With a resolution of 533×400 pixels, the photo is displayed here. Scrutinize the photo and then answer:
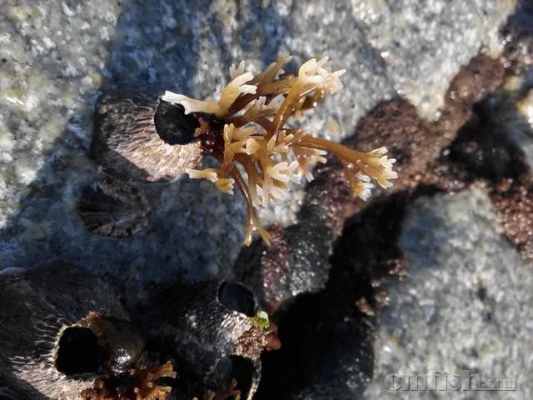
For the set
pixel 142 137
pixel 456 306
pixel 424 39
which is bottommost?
pixel 142 137

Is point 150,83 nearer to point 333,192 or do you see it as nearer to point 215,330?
point 215,330

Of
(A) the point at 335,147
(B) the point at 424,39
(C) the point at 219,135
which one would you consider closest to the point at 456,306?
(A) the point at 335,147

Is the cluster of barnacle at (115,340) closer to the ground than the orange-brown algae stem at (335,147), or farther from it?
closer to the ground

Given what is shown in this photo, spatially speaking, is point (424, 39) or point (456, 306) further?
point (424, 39)

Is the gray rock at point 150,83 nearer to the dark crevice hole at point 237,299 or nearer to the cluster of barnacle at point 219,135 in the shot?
the cluster of barnacle at point 219,135

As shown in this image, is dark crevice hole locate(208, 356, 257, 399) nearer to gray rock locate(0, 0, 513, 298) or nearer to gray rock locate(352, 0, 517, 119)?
gray rock locate(0, 0, 513, 298)

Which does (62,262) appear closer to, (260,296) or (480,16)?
(260,296)

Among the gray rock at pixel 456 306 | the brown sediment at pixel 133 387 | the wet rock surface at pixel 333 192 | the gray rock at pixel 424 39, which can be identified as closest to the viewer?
the brown sediment at pixel 133 387

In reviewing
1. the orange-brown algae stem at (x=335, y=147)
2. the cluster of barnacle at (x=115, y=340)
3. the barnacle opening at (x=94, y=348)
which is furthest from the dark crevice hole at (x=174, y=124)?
the barnacle opening at (x=94, y=348)
